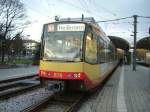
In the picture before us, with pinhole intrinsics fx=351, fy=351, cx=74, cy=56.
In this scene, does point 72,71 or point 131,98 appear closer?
point 72,71

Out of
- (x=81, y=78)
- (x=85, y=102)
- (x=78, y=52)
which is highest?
(x=78, y=52)

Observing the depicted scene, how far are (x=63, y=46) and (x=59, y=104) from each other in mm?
2191

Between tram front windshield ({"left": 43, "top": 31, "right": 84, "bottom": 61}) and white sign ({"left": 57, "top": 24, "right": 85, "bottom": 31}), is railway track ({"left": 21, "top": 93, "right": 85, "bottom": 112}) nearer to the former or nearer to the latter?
tram front windshield ({"left": 43, "top": 31, "right": 84, "bottom": 61})

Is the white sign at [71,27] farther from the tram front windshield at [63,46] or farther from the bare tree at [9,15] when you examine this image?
the bare tree at [9,15]

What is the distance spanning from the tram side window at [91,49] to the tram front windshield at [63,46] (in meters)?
0.35

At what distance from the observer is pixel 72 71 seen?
12500 millimetres

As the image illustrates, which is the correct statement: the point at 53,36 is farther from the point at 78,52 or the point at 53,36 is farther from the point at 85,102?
the point at 85,102

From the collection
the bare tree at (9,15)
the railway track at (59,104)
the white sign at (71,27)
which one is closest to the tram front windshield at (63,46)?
the white sign at (71,27)

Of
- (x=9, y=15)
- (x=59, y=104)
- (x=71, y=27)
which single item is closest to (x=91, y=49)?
(x=71, y=27)

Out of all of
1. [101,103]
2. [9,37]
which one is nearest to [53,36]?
[101,103]

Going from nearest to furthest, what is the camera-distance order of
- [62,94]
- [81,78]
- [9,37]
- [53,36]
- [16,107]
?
[16,107]
[81,78]
[53,36]
[62,94]
[9,37]

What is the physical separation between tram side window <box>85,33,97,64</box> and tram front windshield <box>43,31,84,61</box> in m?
0.35

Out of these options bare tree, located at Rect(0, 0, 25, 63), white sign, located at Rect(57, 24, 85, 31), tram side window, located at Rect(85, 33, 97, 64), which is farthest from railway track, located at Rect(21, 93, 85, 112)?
bare tree, located at Rect(0, 0, 25, 63)

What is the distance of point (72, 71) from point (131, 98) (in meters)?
2.98
